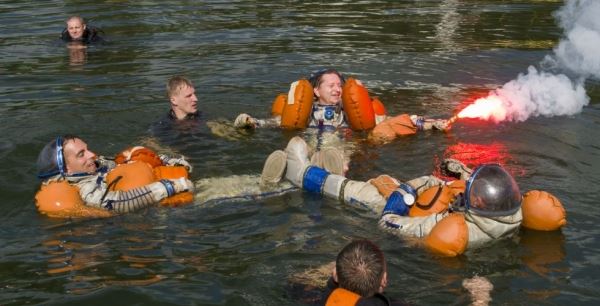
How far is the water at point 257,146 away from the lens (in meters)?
6.64

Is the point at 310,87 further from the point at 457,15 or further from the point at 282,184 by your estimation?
the point at 457,15

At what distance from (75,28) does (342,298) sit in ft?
48.2

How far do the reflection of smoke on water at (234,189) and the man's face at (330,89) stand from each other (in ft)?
8.77

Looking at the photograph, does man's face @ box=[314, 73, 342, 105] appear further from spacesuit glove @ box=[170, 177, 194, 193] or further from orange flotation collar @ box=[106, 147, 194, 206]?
spacesuit glove @ box=[170, 177, 194, 193]

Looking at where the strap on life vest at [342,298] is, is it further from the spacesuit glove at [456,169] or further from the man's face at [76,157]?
the man's face at [76,157]

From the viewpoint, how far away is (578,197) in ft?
27.8

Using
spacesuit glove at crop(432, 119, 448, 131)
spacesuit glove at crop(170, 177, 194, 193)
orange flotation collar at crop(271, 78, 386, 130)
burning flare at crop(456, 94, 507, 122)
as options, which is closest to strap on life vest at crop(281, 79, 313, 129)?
orange flotation collar at crop(271, 78, 386, 130)

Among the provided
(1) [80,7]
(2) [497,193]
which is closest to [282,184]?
(2) [497,193]

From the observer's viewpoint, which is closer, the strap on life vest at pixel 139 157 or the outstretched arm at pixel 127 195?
the outstretched arm at pixel 127 195

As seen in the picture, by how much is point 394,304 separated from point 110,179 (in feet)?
13.8

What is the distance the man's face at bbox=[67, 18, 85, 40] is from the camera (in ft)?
58.3

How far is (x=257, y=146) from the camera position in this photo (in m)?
10.7

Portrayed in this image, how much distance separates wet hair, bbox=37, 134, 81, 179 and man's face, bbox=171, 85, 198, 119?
305 centimetres

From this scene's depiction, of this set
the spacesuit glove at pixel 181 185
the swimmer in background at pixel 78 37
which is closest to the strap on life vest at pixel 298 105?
the spacesuit glove at pixel 181 185
